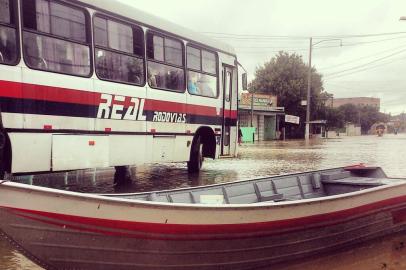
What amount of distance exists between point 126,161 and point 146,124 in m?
0.97

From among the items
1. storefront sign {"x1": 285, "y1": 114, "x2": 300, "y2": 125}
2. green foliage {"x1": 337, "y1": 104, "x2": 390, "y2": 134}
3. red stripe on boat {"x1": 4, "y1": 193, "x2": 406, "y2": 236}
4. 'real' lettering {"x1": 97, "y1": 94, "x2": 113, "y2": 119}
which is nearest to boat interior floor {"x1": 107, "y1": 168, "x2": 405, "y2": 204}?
red stripe on boat {"x1": 4, "y1": 193, "x2": 406, "y2": 236}

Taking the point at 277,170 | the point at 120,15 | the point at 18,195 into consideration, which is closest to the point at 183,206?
the point at 18,195

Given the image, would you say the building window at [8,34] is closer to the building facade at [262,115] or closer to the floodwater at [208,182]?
the floodwater at [208,182]

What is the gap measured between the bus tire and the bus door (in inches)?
39.3

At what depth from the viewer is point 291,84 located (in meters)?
49.4

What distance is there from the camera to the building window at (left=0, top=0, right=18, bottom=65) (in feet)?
22.1

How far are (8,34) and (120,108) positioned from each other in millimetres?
2694

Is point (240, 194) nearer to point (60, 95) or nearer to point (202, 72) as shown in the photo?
point (60, 95)

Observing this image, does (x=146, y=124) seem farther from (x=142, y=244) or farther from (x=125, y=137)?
(x=142, y=244)

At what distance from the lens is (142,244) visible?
415 centimetres

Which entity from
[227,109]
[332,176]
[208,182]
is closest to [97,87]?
[208,182]

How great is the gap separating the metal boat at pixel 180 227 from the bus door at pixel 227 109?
694 cm

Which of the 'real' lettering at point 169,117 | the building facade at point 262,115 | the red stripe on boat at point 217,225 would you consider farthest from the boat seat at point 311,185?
the building facade at point 262,115

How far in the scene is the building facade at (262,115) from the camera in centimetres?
4172
